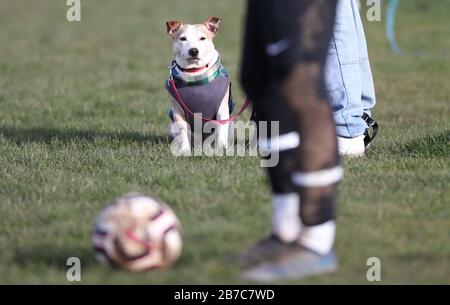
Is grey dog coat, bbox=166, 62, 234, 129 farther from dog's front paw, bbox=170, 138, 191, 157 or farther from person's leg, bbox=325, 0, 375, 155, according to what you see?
person's leg, bbox=325, 0, 375, 155

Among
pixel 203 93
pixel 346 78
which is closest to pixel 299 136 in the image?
pixel 346 78

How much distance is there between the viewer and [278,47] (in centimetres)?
350

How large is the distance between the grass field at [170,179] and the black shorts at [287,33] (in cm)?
81

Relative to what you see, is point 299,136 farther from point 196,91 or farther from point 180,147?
point 196,91

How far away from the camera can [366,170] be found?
5.26 meters

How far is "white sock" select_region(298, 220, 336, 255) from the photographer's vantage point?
11.6 feet

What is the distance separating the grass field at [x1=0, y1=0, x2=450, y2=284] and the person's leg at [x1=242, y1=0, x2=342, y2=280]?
16 centimetres

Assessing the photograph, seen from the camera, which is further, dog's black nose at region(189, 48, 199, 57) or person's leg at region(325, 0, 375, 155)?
dog's black nose at region(189, 48, 199, 57)

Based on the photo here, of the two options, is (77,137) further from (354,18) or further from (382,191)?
(382,191)

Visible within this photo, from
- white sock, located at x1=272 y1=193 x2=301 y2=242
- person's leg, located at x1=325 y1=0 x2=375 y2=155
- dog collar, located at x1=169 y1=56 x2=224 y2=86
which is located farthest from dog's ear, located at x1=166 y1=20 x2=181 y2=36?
white sock, located at x1=272 y1=193 x2=301 y2=242

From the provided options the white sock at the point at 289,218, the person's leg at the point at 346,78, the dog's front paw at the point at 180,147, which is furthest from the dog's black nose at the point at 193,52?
the white sock at the point at 289,218

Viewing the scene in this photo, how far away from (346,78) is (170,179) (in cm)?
155

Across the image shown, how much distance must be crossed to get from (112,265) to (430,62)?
26.7ft

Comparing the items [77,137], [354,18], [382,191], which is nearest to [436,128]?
[354,18]
